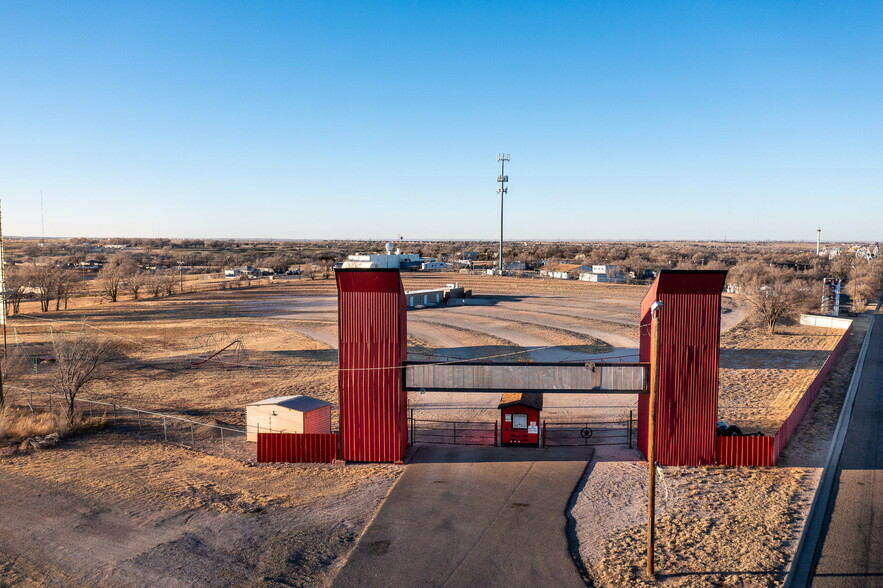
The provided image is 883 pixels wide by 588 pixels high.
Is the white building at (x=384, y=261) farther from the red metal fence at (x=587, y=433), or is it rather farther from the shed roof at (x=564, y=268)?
the red metal fence at (x=587, y=433)

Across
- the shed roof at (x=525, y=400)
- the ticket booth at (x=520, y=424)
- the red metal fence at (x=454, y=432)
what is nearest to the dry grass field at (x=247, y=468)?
the red metal fence at (x=454, y=432)

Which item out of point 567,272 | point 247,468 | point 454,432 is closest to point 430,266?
point 567,272

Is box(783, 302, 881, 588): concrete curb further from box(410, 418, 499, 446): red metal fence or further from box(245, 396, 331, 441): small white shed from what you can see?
box(245, 396, 331, 441): small white shed

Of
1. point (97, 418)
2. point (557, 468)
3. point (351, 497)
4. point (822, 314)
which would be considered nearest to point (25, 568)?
point (351, 497)

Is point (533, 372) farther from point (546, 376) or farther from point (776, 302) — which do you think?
point (776, 302)

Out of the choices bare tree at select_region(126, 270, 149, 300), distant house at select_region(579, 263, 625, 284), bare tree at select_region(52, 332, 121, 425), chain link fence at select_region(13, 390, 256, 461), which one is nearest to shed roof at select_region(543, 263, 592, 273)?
distant house at select_region(579, 263, 625, 284)
